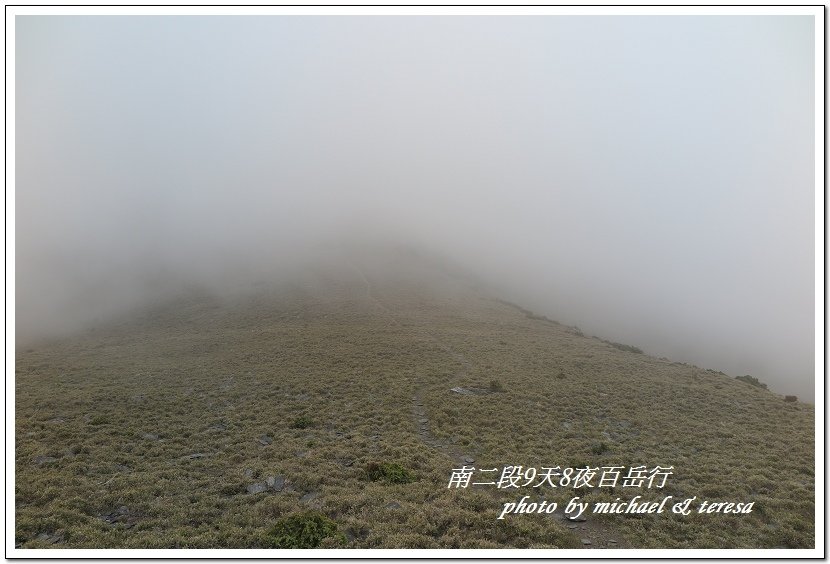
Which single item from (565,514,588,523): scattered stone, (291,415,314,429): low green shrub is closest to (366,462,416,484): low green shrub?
(565,514,588,523): scattered stone

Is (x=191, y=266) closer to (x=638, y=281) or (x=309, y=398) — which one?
(x=309, y=398)

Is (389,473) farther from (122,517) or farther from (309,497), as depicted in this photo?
(122,517)

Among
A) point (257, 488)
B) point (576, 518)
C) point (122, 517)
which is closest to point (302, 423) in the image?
Answer: point (257, 488)

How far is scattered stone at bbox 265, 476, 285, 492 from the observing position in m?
12.1

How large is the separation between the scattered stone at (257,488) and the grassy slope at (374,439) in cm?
28

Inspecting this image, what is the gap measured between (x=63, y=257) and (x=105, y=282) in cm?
3189

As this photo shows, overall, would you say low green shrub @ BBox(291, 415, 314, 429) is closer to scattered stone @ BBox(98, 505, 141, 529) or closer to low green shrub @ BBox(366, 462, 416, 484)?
low green shrub @ BBox(366, 462, 416, 484)

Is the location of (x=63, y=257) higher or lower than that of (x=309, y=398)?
lower

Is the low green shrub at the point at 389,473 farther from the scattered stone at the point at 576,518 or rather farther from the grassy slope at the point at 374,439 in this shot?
the scattered stone at the point at 576,518

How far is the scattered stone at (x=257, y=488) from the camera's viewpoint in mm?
11852

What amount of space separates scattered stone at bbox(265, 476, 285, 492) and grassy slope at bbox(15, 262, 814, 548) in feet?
0.84

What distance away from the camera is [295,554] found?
370 inches

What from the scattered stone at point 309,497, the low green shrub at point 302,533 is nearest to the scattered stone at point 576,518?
the low green shrub at point 302,533
